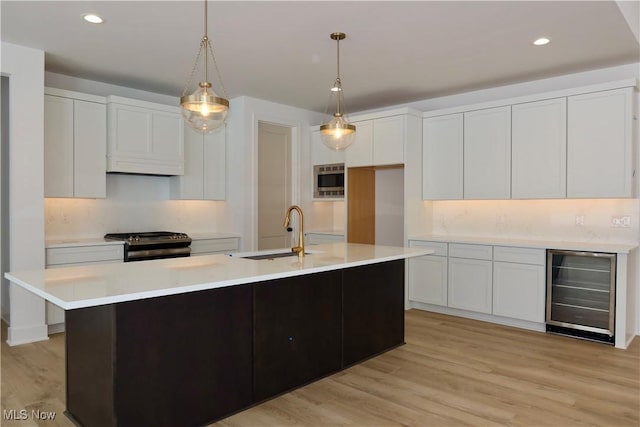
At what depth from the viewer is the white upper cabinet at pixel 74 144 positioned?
14.4ft

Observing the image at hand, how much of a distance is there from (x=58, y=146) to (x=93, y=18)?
5.46 feet

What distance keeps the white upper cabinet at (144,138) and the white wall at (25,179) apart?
0.76 m

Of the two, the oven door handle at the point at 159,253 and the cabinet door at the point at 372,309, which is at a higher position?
the oven door handle at the point at 159,253

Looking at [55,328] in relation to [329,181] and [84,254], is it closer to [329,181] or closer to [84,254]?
[84,254]

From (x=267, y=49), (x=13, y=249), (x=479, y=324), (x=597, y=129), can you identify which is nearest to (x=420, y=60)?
(x=267, y=49)

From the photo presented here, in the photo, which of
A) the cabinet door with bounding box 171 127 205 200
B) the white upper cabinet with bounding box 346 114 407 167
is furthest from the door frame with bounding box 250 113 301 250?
the white upper cabinet with bounding box 346 114 407 167

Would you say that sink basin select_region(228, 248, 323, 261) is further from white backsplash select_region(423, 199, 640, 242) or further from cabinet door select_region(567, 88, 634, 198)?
cabinet door select_region(567, 88, 634, 198)

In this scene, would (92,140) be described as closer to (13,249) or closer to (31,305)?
(13,249)

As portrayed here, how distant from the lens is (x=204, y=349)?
2.52m

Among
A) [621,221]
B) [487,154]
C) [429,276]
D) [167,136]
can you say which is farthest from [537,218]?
[167,136]

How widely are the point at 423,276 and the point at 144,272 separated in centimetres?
357

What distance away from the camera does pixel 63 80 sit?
4777mm

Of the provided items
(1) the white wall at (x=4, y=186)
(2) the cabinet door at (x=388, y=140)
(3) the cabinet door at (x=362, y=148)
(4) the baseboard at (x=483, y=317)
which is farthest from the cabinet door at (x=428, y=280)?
(1) the white wall at (x=4, y=186)
